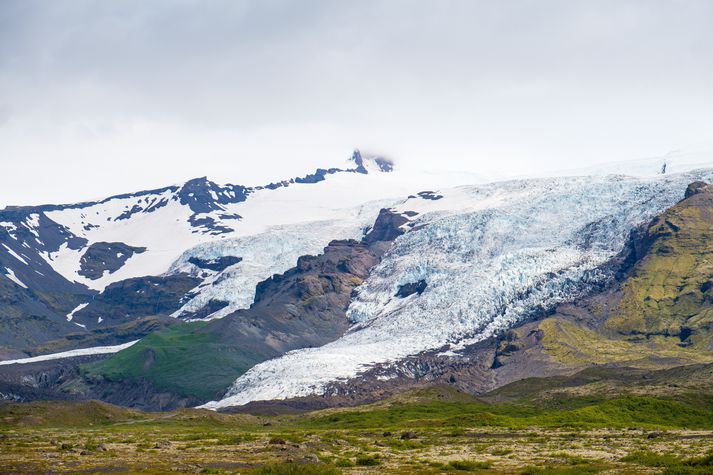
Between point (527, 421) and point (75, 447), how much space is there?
76055mm

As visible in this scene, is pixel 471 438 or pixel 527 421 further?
pixel 527 421

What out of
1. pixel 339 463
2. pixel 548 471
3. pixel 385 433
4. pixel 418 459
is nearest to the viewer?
pixel 548 471

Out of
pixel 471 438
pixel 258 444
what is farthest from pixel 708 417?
pixel 258 444

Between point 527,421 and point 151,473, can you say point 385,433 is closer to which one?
point 527,421

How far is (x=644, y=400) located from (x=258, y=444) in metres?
80.0

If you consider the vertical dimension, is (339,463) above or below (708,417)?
above

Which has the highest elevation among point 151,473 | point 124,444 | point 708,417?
point 151,473

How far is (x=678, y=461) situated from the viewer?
235ft

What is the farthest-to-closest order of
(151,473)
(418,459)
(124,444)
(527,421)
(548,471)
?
(527,421)
(124,444)
(418,459)
(151,473)
(548,471)

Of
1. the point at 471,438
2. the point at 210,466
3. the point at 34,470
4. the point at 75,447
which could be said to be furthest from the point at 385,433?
the point at 34,470

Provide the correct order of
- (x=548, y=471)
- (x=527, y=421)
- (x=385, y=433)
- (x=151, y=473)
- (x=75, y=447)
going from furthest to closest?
(x=527, y=421), (x=385, y=433), (x=75, y=447), (x=151, y=473), (x=548, y=471)

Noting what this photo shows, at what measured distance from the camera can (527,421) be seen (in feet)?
500

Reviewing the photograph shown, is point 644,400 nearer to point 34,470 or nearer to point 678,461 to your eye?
point 678,461

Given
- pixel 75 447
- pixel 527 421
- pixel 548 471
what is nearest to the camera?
pixel 548 471
